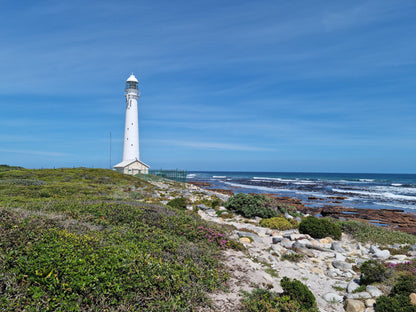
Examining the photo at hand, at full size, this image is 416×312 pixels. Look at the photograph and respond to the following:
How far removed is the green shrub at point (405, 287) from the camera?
643cm

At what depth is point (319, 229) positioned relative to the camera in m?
13.3

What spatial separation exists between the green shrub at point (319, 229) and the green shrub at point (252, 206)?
3.27 meters

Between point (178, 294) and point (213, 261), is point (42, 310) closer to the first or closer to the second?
point (178, 294)

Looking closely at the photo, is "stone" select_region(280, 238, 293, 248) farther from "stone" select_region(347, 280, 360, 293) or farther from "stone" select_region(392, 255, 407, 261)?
"stone" select_region(392, 255, 407, 261)

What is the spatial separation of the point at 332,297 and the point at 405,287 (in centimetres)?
162

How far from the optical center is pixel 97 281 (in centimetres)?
466

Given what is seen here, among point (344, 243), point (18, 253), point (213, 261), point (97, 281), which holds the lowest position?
point (344, 243)

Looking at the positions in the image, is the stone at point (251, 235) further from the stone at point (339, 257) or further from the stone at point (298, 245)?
the stone at point (339, 257)

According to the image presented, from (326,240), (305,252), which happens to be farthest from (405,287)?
(326,240)

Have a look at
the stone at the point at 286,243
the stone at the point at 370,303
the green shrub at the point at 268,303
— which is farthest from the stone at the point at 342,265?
the green shrub at the point at 268,303

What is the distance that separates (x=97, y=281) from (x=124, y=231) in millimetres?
3201

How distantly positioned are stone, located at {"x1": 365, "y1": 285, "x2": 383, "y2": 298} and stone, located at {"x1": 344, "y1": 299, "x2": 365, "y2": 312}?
0.60 meters

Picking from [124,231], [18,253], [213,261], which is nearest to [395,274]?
[213,261]

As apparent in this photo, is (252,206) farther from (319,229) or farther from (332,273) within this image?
(332,273)
